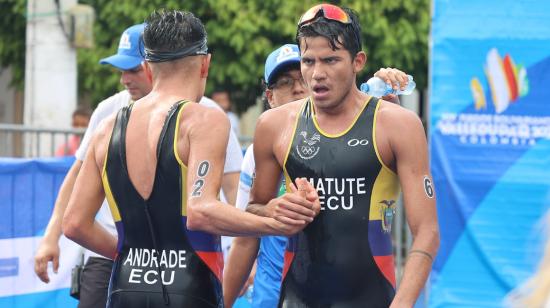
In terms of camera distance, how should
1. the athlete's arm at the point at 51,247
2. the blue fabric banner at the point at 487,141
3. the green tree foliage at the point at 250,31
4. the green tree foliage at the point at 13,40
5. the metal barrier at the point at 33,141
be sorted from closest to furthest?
the athlete's arm at the point at 51,247
the blue fabric banner at the point at 487,141
the metal barrier at the point at 33,141
the green tree foliage at the point at 250,31
the green tree foliage at the point at 13,40

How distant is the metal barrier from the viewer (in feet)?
38.0

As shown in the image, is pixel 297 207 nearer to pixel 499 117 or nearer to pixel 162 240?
pixel 162 240

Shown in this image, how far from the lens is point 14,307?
902cm

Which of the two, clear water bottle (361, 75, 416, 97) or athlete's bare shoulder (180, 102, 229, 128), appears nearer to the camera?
athlete's bare shoulder (180, 102, 229, 128)

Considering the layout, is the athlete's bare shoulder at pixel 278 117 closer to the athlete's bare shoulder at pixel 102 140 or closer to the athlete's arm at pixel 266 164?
the athlete's arm at pixel 266 164

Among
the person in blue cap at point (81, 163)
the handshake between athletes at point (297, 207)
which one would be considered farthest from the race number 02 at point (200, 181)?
the person in blue cap at point (81, 163)

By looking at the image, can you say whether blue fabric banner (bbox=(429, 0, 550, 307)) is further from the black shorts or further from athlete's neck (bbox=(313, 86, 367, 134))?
athlete's neck (bbox=(313, 86, 367, 134))

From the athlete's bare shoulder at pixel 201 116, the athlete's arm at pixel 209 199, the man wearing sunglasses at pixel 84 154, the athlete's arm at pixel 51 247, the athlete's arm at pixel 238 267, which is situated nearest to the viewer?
the athlete's arm at pixel 209 199

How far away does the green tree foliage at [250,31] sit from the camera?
16781 millimetres

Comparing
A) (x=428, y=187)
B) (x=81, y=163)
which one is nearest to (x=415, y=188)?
(x=428, y=187)

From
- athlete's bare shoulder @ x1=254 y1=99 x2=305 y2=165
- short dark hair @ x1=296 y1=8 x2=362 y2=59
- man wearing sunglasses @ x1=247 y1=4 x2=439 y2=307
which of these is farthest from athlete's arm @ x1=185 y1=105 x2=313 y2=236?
short dark hair @ x1=296 y1=8 x2=362 y2=59

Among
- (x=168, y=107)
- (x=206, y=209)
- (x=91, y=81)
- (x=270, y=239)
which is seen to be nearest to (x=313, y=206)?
(x=206, y=209)

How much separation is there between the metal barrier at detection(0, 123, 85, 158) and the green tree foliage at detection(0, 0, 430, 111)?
5179 mm

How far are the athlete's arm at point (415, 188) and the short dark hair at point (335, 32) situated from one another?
410 millimetres
